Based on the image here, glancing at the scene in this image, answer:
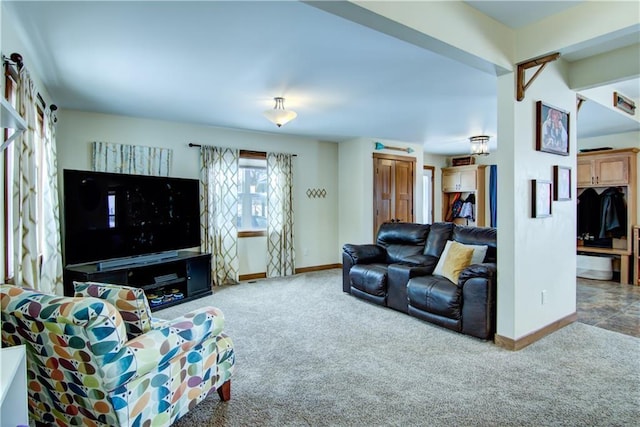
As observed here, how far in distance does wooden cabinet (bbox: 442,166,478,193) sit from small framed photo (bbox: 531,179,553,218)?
4739 mm

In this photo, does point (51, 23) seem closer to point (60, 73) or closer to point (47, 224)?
point (60, 73)

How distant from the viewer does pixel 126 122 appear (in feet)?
15.1

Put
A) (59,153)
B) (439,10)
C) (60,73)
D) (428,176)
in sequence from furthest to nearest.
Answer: (428,176) → (59,153) → (60,73) → (439,10)

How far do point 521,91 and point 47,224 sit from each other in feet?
14.3

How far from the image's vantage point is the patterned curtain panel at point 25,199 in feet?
7.43

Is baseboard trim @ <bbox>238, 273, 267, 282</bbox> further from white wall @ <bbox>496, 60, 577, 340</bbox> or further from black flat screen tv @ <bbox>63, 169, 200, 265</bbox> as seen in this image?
white wall @ <bbox>496, 60, 577, 340</bbox>

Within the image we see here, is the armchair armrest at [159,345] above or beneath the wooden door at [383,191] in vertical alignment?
beneath

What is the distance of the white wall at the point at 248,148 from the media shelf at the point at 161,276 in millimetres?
1091

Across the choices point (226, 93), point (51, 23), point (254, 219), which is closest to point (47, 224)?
point (51, 23)

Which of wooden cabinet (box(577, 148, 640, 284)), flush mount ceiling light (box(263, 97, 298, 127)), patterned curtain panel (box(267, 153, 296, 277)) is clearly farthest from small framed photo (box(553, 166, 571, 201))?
patterned curtain panel (box(267, 153, 296, 277))

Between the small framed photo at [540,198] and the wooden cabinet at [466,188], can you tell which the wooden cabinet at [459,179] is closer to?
the wooden cabinet at [466,188]

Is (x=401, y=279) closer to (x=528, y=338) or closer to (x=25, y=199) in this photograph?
(x=528, y=338)

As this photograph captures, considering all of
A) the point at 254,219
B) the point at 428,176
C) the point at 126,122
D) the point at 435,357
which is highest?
the point at 126,122

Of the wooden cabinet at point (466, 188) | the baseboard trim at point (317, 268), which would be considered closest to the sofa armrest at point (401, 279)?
the baseboard trim at point (317, 268)
